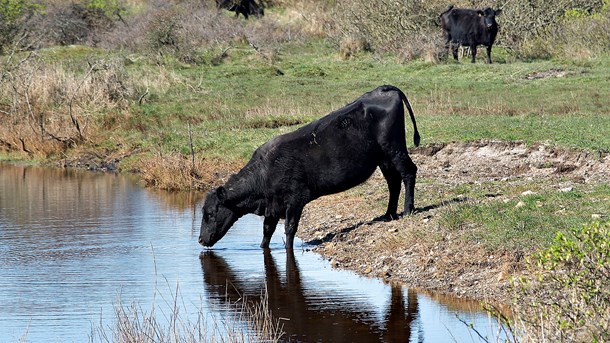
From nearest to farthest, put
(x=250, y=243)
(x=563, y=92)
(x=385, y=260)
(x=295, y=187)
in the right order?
(x=385, y=260)
(x=295, y=187)
(x=250, y=243)
(x=563, y=92)

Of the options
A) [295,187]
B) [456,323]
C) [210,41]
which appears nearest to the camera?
[456,323]

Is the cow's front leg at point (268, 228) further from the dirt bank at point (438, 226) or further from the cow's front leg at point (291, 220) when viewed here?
the dirt bank at point (438, 226)

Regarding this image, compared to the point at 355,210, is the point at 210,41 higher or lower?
higher

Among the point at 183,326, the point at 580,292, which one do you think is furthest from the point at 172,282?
the point at 580,292

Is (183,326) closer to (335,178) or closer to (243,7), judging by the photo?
(335,178)

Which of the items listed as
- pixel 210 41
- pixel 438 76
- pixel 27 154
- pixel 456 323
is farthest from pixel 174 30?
pixel 456 323

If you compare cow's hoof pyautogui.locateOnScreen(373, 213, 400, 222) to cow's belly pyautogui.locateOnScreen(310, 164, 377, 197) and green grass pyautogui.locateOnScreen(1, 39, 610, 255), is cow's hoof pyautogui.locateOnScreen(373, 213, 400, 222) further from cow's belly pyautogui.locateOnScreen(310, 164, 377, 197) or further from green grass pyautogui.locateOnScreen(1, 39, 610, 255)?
green grass pyautogui.locateOnScreen(1, 39, 610, 255)

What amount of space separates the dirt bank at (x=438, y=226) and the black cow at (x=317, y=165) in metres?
0.64

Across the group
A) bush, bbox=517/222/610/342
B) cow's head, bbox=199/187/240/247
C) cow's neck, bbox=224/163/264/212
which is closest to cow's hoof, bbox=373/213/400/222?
cow's neck, bbox=224/163/264/212

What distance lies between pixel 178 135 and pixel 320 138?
31.5 ft

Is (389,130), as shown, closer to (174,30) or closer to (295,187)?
(295,187)

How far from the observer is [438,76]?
29391 millimetres

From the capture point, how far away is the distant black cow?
4675 centimetres

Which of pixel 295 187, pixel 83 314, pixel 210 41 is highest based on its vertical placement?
pixel 210 41
